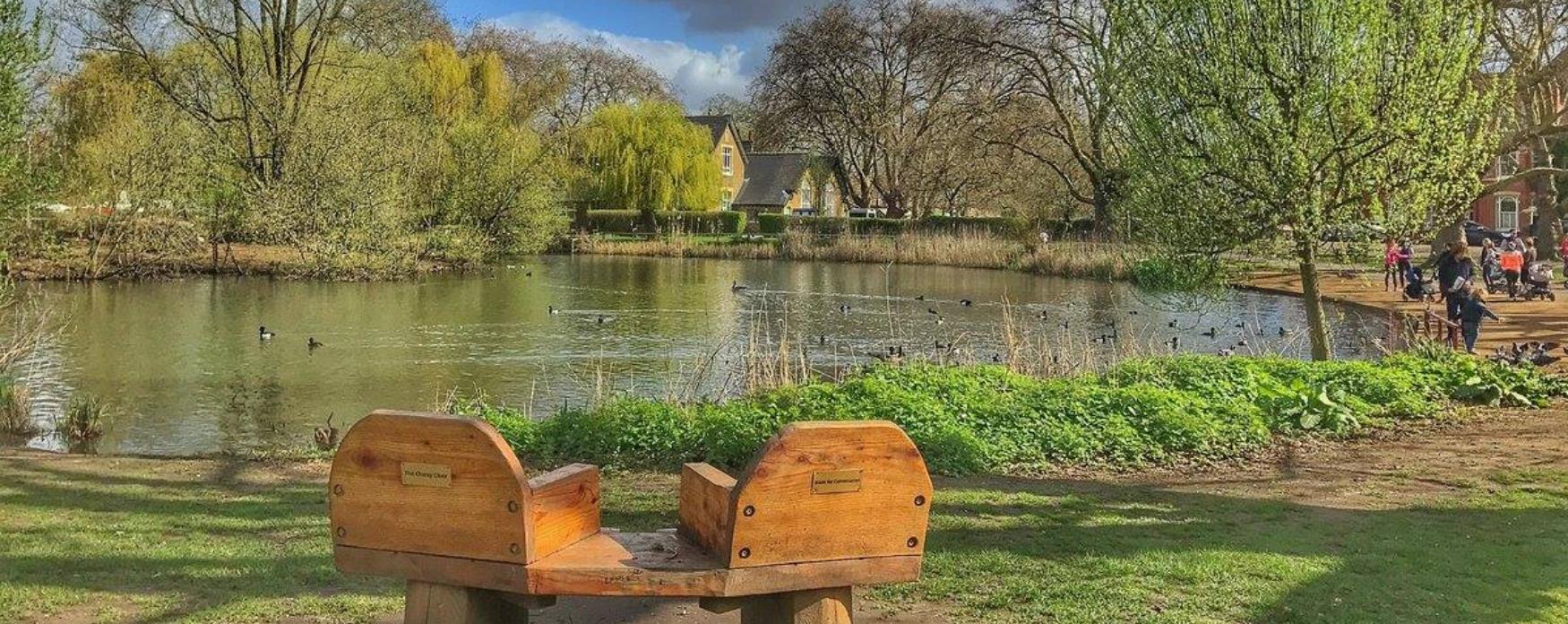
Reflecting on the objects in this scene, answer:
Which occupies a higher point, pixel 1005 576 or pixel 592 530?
pixel 592 530

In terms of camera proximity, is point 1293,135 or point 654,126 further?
point 654,126

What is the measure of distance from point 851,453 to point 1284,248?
487 inches

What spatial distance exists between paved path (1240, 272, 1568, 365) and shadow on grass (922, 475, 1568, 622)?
32.3ft

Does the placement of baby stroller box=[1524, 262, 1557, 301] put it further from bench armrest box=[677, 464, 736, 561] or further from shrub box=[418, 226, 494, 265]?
shrub box=[418, 226, 494, 265]

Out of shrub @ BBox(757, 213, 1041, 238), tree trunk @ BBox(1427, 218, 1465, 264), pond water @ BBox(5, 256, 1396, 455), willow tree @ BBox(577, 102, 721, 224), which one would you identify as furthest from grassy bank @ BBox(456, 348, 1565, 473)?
willow tree @ BBox(577, 102, 721, 224)

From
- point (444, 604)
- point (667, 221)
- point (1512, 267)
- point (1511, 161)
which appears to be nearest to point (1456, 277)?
point (1512, 267)

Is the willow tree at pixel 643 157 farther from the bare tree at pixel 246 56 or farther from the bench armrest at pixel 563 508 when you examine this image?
the bench armrest at pixel 563 508

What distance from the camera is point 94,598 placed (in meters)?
5.17

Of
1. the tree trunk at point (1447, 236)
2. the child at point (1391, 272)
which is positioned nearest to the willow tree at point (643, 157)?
the tree trunk at point (1447, 236)

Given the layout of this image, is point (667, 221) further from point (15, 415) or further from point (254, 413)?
point (15, 415)

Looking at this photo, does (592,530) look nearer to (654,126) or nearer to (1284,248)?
(1284,248)

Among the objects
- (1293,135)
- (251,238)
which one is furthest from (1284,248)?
(251,238)

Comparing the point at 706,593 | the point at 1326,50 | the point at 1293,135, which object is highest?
the point at 1326,50

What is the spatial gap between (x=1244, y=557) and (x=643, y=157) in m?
54.9
